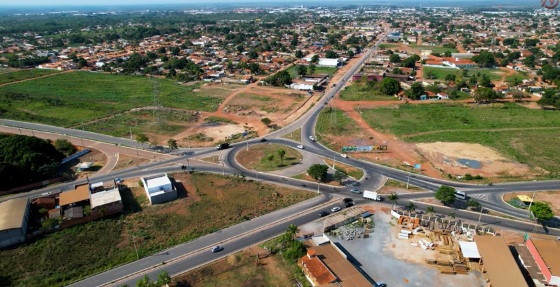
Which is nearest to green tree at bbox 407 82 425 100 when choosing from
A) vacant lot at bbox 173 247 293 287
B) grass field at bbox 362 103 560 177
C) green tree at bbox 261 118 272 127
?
grass field at bbox 362 103 560 177

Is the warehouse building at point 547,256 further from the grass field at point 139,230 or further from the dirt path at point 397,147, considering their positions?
the grass field at point 139,230

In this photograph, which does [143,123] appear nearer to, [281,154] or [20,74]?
[281,154]

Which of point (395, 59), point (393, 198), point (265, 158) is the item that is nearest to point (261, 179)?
point (265, 158)

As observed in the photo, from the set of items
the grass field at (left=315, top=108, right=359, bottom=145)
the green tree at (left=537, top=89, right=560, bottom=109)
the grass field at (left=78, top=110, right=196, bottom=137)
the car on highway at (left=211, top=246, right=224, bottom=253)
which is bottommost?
the car on highway at (left=211, top=246, right=224, bottom=253)

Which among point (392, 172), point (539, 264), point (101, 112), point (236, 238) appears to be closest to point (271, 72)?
point (101, 112)

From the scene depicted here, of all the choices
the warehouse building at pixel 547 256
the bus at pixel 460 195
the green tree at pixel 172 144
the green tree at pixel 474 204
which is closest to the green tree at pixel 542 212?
the warehouse building at pixel 547 256

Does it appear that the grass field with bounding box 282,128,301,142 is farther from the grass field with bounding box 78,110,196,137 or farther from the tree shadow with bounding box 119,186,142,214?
the tree shadow with bounding box 119,186,142,214

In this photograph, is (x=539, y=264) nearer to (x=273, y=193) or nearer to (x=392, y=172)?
(x=392, y=172)

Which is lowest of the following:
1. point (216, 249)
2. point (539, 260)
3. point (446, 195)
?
point (216, 249)
